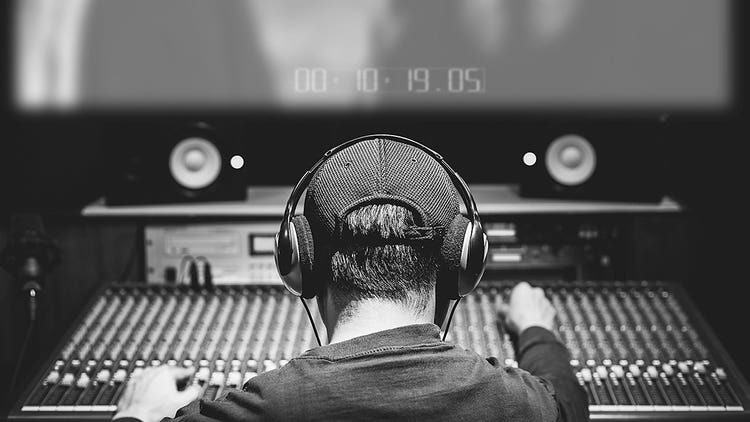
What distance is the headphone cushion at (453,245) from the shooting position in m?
1.13

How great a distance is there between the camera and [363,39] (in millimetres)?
1855

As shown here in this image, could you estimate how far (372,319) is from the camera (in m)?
1.09

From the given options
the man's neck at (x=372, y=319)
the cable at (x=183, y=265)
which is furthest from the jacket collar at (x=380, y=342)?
the cable at (x=183, y=265)

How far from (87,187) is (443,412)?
1315mm

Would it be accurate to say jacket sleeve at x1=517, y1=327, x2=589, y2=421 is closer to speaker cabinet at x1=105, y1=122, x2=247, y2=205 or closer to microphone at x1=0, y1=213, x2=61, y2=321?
speaker cabinet at x1=105, y1=122, x2=247, y2=205

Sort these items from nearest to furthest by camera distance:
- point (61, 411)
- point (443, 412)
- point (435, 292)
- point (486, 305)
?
point (443, 412)
point (435, 292)
point (61, 411)
point (486, 305)

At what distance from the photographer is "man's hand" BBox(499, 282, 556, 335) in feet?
5.17

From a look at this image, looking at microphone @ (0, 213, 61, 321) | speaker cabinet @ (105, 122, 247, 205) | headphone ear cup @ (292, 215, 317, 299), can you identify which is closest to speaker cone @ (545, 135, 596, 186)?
speaker cabinet @ (105, 122, 247, 205)

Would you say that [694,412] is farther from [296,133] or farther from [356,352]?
[296,133]

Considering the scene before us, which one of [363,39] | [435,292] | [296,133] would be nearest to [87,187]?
[296,133]

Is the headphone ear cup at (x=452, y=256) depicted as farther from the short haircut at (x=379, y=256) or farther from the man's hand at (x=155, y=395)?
the man's hand at (x=155, y=395)

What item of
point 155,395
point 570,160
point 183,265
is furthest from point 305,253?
point 570,160

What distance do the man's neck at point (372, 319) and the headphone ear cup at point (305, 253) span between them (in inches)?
3.0

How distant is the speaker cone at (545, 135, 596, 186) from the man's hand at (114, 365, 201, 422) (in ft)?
2.94
